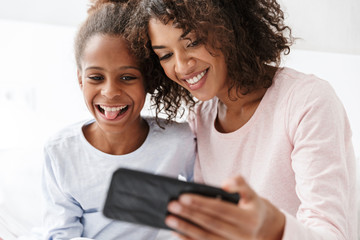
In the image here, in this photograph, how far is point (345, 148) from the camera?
37.7 inches

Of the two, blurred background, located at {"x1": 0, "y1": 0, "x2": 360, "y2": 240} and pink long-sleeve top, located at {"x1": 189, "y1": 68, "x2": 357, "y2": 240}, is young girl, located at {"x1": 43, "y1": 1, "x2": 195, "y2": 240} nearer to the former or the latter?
pink long-sleeve top, located at {"x1": 189, "y1": 68, "x2": 357, "y2": 240}

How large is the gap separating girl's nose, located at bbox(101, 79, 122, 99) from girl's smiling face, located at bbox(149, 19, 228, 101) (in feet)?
0.42

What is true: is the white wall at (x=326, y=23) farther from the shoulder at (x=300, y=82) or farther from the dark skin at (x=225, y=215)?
the dark skin at (x=225, y=215)

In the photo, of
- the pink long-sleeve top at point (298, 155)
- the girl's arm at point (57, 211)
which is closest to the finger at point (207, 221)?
the pink long-sleeve top at point (298, 155)

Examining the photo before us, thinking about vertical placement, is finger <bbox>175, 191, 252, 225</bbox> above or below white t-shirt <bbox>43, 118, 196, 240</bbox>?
above

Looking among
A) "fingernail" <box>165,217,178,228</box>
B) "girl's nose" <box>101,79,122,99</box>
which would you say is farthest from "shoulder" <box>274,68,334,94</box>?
"fingernail" <box>165,217,178,228</box>

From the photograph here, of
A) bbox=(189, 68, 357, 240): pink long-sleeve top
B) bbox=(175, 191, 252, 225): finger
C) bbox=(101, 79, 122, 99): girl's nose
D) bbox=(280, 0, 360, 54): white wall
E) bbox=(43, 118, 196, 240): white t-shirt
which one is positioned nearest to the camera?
bbox=(175, 191, 252, 225): finger

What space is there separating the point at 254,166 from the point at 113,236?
432mm

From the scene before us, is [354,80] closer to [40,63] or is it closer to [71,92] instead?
[71,92]

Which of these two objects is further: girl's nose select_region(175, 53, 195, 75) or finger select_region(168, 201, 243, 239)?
girl's nose select_region(175, 53, 195, 75)

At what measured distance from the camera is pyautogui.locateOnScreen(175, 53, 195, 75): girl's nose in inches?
40.2

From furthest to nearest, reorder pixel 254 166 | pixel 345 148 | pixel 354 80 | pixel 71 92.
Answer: pixel 71 92 < pixel 354 80 < pixel 254 166 < pixel 345 148

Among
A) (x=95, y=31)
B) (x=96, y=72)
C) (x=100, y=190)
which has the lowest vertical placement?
(x=100, y=190)

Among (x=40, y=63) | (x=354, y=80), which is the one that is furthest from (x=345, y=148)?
(x=40, y=63)
